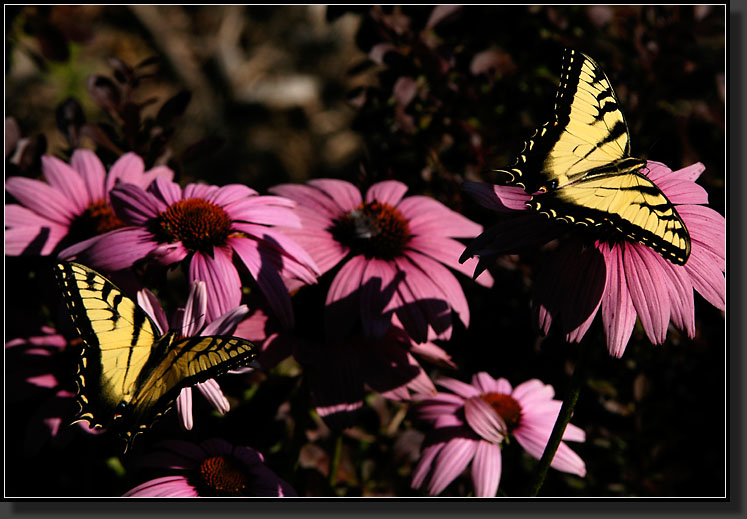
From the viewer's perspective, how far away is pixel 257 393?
1.41 metres

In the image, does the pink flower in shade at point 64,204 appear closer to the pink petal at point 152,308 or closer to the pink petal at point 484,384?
the pink petal at point 152,308

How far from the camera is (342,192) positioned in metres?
1.43

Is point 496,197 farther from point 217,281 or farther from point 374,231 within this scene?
point 217,281

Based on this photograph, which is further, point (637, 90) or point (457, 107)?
point (637, 90)

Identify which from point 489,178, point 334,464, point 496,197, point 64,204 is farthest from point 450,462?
point 64,204

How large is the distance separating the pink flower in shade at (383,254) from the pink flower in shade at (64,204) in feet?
1.02

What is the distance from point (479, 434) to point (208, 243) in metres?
0.55

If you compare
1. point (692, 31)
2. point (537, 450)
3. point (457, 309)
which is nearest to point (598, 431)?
point (537, 450)

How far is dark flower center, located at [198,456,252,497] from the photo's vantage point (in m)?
1.06

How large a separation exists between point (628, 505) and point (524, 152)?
72 centimetres

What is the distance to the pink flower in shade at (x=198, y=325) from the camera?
1.01 meters

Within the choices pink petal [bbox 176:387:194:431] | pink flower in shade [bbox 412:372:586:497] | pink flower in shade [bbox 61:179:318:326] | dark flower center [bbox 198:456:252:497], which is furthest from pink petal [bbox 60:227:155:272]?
pink flower in shade [bbox 412:372:586:497]

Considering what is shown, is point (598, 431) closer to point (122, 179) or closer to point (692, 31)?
point (692, 31)

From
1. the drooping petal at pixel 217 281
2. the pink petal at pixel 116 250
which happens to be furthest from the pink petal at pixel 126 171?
the drooping petal at pixel 217 281
